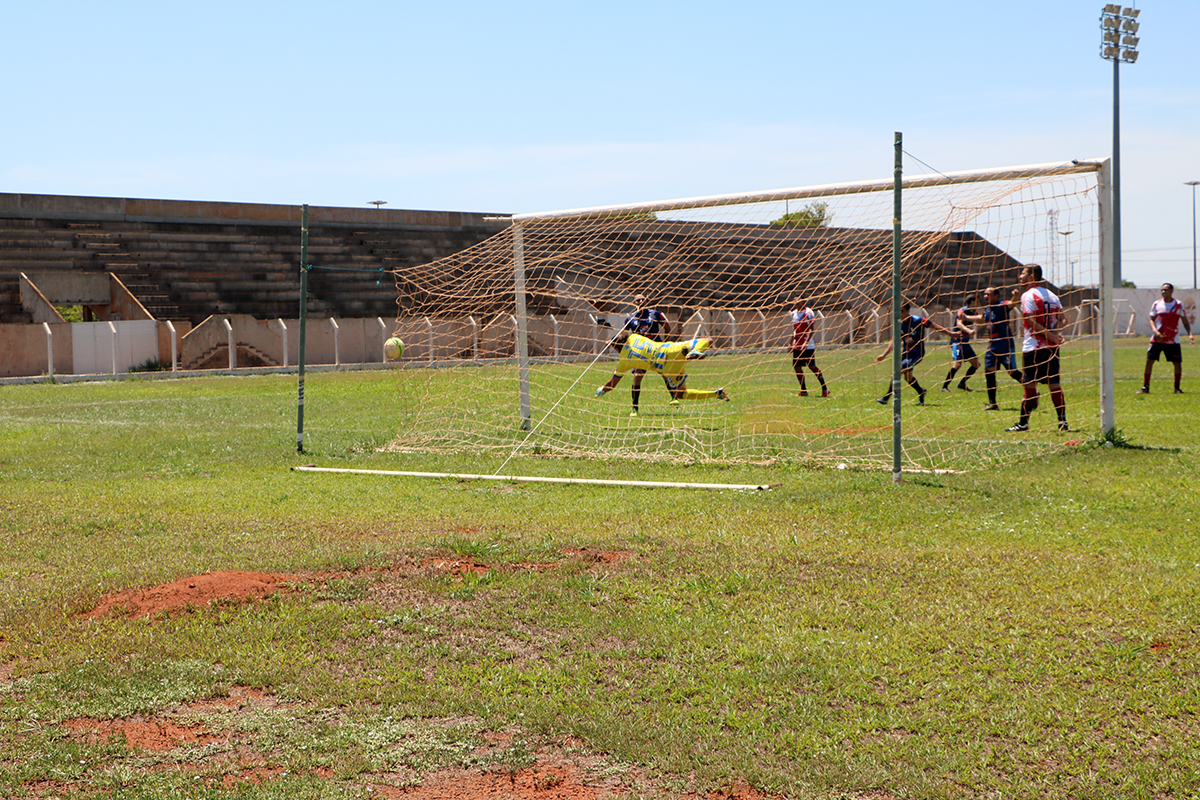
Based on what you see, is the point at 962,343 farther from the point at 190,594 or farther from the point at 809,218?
the point at 190,594

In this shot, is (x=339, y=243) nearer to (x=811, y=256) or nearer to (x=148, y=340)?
(x=148, y=340)

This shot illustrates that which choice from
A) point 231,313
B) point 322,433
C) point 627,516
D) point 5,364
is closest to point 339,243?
point 231,313

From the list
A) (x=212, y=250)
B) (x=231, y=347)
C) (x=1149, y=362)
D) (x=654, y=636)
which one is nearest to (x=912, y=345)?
(x=1149, y=362)

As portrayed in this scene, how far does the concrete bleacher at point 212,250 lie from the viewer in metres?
33.8

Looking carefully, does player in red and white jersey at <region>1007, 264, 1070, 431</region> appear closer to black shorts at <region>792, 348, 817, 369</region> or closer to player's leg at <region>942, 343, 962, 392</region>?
black shorts at <region>792, 348, 817, 369</region>

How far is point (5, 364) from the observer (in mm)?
27406

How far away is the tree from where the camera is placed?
38.3 ft

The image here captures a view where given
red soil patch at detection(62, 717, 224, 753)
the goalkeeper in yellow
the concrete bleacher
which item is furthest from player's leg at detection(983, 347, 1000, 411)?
the concrete bleacher

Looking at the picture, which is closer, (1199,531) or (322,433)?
(1199,531)

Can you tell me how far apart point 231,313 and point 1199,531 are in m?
33.7

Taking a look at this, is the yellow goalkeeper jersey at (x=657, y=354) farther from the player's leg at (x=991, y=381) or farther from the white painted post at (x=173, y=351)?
the white painted post at (x=173, y=351)

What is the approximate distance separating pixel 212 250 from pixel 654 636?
36308 mm

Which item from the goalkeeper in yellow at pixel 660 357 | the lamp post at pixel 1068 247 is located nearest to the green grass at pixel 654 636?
the lamp post at pixel 1068 247

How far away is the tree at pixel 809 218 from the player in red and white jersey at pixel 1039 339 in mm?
2278
